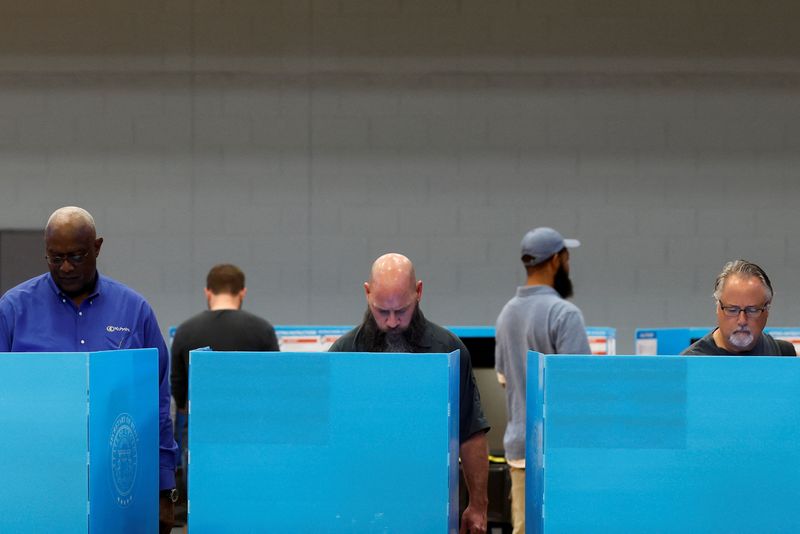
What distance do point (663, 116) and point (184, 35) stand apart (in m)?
3.16

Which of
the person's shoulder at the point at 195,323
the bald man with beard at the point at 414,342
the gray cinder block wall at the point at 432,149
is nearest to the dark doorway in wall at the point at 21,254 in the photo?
the gray cinder block wall at the point at 432,149

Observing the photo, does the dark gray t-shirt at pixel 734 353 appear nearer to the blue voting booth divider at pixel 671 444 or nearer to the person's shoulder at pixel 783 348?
the person's shoulder at pixel 783 348

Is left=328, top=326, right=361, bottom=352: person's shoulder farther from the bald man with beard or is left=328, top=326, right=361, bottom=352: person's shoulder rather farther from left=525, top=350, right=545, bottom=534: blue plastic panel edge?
left=525, top=350, right=545, bottom=534: blue plastic panel edge

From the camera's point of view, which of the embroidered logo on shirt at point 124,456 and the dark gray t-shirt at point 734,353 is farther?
the dark gray t-shirt at point 734,353

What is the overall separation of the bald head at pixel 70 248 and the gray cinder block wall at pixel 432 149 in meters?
4.01

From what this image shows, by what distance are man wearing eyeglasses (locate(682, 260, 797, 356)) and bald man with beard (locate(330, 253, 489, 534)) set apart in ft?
1.71

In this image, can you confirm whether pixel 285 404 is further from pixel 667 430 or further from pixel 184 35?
pixel 184 35

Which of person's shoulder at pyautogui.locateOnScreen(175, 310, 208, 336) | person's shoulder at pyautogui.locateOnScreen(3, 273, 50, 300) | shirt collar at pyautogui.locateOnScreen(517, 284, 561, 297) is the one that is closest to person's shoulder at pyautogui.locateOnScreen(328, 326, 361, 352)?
person's shoulder at pyautogui.locateOnScreen(3, 273, 50, 300)

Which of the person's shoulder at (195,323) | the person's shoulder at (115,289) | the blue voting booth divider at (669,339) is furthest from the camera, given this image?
the blue voting booth divider at (669,339)

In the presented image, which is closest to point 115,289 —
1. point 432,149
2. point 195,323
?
point 195,323

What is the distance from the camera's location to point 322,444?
1.66 metres

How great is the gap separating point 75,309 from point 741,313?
153 centimetres

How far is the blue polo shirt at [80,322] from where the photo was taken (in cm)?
225

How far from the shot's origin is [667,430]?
1.64m
